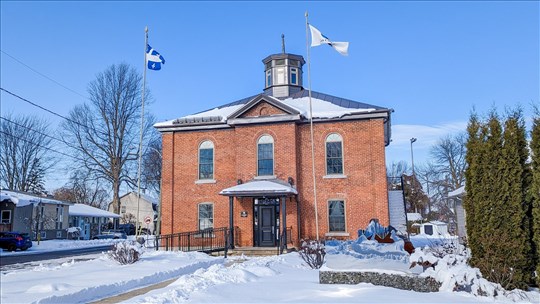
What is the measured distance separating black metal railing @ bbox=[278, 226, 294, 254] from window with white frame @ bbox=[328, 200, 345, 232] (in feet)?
6.42

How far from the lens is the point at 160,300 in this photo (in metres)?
7.64

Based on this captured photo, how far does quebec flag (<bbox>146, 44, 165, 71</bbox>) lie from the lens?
20875 millimetres

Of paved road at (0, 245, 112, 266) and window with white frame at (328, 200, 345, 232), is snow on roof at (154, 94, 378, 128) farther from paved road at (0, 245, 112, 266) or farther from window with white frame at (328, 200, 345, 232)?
paved road at (0, 245, 112, 266)

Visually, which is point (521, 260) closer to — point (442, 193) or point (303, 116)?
point (303, 116)

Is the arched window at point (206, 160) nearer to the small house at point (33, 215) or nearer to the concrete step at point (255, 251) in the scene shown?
the concrete step at point (255, 251)

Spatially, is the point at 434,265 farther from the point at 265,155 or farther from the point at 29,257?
the point at 29,257

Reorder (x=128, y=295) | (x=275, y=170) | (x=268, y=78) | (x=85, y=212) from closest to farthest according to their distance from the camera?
(x=128, y=295)
(x=275, y=170)
(x=268, y=78)
(x=85, y=212)

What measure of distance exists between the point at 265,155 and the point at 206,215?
452 centimetres

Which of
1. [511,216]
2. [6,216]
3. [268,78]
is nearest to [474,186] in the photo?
[511,216]

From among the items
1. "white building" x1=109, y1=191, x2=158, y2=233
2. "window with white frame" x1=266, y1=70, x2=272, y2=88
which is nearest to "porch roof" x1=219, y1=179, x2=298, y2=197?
"window with white frame" x1=266, y1=70, x2=272, y2=88

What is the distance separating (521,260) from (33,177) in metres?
52.2

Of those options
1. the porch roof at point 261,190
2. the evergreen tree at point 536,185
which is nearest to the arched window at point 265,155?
the porch roof at point 261,190

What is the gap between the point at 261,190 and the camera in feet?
65.1

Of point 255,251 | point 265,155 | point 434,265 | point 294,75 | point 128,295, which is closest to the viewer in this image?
point 434,265
